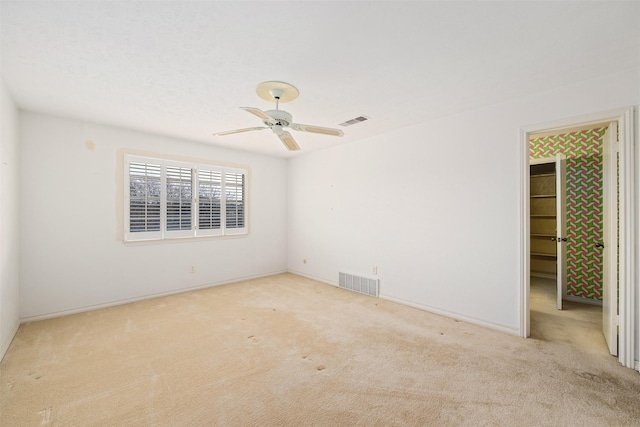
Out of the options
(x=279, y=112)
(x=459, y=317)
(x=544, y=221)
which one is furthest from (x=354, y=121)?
(x=544, y=221)

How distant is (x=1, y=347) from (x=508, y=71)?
516cm

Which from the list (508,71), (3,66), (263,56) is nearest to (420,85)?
(508,71)

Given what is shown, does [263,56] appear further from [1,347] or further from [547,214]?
[547,214]

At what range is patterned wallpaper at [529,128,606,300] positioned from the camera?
13.2 feet

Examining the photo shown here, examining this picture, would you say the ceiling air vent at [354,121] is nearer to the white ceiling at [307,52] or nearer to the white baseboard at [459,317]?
the white ceiling at [307,52]

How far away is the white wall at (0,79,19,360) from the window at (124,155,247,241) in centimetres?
112

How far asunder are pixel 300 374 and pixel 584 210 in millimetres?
4853

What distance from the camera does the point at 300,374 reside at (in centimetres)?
221

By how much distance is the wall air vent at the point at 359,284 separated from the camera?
432 centimetres

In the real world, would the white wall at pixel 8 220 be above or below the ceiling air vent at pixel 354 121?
below

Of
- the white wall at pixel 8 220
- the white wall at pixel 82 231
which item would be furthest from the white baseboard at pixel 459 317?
the white wall at pixel 8 220

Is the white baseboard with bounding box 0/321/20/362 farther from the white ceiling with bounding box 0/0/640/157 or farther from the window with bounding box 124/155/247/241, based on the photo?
the white ceiling with bounding box 0/0/640/157

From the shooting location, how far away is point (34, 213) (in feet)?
10.9

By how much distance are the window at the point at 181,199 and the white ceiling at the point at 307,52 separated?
3.87 ft
